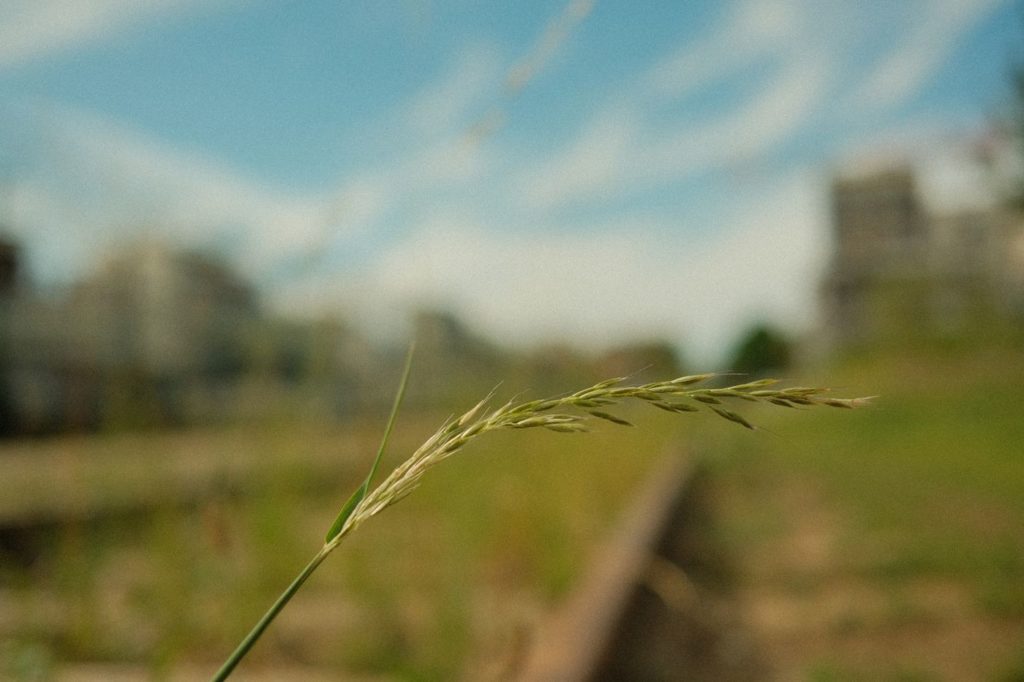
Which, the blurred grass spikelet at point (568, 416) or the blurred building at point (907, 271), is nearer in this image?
the blurred grass spikelet at point (568, 416)

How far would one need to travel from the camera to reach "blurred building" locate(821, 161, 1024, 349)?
76.8 feet

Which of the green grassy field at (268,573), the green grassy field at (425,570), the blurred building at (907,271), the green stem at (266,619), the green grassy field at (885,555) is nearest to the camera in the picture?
the green stem at (266,619)

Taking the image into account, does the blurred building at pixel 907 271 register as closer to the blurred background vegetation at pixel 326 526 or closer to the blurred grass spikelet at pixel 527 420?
the blurred background vegetation at pixel 326 526

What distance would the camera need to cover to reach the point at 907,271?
27.6 m

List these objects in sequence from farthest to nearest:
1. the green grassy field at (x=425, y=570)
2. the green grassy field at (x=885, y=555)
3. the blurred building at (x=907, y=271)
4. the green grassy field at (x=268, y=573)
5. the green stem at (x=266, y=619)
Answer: the blurred building at (x=907, y=271) → the green grassy field at (x=885, y=555) → the green grassy field at (x=425, y=570) → the green grassy field at (x=268, y=573) → the green stem at (x=266, y=619)

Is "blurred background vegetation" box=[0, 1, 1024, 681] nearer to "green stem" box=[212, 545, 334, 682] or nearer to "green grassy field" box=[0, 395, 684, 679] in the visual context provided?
"green grassy field" box=[0, 395, 684, 679]

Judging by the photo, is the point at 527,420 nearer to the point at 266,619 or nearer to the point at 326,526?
the point at 266,619

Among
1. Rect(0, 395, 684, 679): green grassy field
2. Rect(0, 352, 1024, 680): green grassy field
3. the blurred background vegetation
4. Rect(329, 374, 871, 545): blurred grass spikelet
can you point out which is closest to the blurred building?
Rect(0, 352, 1024, 680): green grassy field

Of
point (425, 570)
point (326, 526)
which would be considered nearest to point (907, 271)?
point (326, 526)

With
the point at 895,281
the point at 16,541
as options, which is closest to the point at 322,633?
the point at 16,541

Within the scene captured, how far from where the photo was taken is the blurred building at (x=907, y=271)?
2342 cm

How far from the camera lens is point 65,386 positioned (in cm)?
185

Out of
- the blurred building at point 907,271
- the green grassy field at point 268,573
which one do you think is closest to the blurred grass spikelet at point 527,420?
the green grassy field at point 268,573

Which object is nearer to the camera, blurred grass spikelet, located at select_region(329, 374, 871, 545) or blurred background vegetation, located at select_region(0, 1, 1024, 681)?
blurred grass spikelet, located at select_region(329, 374, 871, 545)
